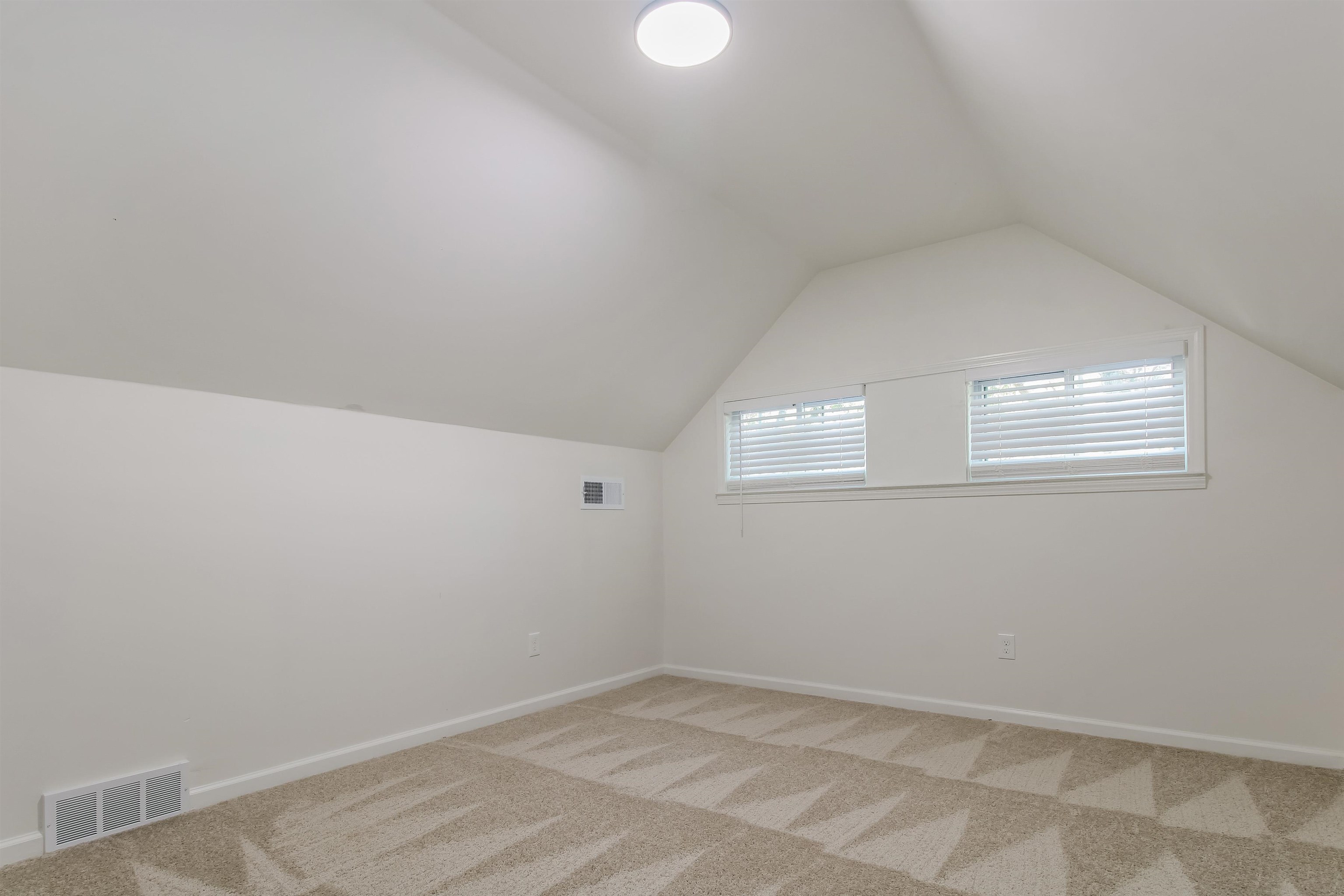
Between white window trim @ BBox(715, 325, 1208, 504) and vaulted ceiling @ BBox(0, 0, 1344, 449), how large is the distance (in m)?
Result: 0.31

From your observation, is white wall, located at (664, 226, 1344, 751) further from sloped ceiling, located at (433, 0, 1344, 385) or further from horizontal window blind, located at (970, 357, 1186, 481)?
sloped ceiling, located at (433, 0, 1344, 385)

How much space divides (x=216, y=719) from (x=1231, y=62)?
3.49 m

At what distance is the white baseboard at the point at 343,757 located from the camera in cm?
224

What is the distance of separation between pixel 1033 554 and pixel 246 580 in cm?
357

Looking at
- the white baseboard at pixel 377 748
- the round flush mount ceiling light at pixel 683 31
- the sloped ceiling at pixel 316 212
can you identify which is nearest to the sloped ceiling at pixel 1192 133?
the round flush mount ceiling light at pixel 683 31

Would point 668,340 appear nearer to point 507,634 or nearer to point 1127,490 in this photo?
point 507,634

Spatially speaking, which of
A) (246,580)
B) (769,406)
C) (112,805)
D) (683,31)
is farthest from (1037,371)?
(112,805)

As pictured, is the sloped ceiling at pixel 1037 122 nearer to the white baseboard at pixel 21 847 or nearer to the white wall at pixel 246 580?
the white wall at pixel 246 580

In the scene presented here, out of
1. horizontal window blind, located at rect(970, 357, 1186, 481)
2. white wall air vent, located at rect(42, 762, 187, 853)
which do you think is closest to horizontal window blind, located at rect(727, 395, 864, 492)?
horizontal window blind, located at rect(970, 357, 1186, 481)

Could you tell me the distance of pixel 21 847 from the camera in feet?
7.27

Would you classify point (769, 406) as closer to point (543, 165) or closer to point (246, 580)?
point (543, 165)

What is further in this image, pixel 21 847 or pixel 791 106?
pixel 791 106

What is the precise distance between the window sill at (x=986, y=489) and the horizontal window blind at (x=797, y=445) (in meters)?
0.08

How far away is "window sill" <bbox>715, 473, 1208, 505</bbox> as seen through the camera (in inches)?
131
